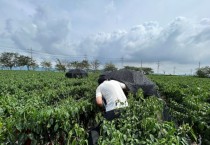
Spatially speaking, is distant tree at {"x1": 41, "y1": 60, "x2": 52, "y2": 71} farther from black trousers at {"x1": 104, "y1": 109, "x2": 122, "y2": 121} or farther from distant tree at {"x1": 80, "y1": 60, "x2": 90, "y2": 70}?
black trousers at {"x1": 104, "y1": 109, "x2": 122, "y2": 121}

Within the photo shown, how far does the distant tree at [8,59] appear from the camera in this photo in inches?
3017

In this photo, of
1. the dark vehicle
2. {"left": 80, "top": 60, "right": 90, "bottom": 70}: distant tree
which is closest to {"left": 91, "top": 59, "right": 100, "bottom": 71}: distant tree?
{"left": 80, "top": 60, "right": 90, "bottom": 70}: distant tree

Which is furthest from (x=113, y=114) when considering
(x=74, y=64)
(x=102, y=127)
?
(x=74, y=64)

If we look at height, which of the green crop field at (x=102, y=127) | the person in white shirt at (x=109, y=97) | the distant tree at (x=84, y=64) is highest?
the distant tree at (x=84, y=64)

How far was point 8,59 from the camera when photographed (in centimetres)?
7719

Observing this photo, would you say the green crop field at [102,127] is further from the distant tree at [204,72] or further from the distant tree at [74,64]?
the distant tree at [74,64]

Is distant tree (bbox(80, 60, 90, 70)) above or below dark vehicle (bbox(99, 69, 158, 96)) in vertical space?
above

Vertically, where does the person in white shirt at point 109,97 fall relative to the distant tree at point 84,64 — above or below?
below

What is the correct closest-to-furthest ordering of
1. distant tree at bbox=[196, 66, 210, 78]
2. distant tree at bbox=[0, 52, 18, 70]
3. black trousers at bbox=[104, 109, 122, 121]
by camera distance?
black trousers at bbox=[104, 109, 122, 121]
distant tree at bbox=[196, 66, 210, 78]
distant tree at bbox=[0, 52, 18, 70]

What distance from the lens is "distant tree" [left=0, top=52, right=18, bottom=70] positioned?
251 ft

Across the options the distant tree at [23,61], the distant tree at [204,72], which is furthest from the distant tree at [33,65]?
the distant tree at [204,72]

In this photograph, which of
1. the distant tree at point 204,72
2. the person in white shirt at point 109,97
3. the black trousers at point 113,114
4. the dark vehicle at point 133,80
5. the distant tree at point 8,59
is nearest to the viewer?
the black trousers at point 113,114

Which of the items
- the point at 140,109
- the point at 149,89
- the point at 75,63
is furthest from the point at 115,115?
the point at 75,63

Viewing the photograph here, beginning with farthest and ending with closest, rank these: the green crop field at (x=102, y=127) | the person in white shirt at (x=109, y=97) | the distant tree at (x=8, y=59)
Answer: the distant tree at (x=8, y=59) < the person in white shirt at (x=109, y=97) < the green crop field at (x=102, y=127)
